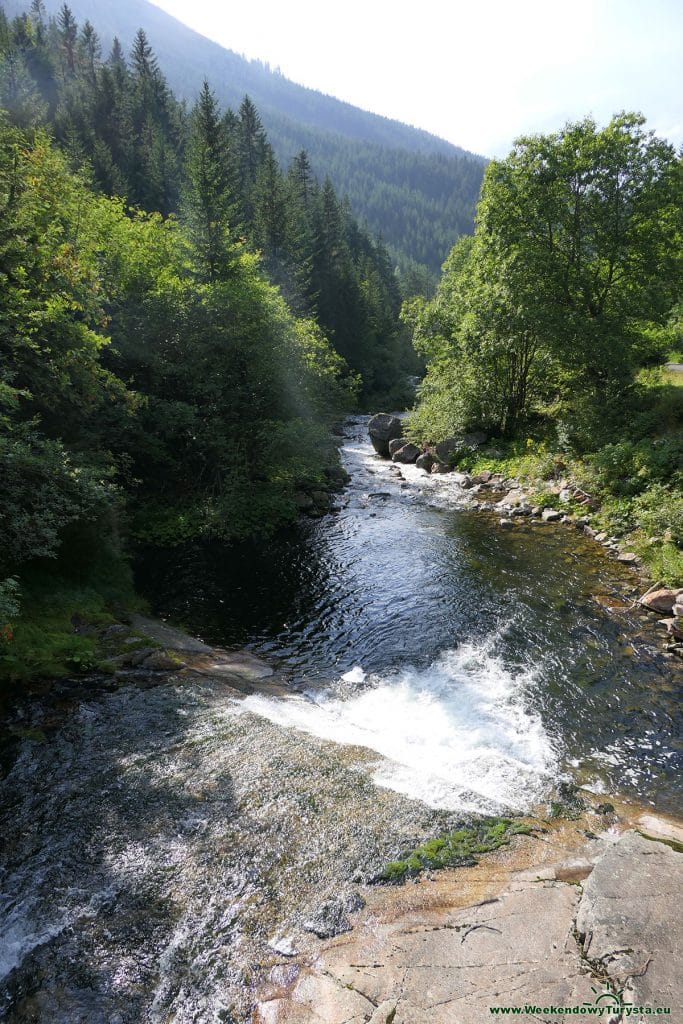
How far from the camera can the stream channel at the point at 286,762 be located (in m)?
5.30

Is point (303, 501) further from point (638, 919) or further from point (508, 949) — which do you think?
point (638, 919)

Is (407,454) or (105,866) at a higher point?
(105,866)

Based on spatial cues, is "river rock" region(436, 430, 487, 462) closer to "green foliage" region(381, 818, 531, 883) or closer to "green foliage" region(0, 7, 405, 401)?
"green foliage" region(0, 7, 405, 401)

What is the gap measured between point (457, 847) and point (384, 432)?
2984 cm

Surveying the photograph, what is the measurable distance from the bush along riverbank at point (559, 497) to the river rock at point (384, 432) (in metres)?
0.07

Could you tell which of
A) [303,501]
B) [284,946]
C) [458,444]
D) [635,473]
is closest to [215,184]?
[458,444]

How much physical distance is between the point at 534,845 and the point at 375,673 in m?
5.19

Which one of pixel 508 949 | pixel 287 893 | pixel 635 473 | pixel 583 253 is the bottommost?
pixel 287 893

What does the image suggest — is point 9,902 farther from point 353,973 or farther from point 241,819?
point 353,973

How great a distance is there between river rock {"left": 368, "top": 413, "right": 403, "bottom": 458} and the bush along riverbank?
0.07m

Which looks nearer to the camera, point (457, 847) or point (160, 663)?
point (457, 847)

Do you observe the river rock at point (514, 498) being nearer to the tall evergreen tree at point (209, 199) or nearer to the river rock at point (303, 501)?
the river rock at point (303, 501)

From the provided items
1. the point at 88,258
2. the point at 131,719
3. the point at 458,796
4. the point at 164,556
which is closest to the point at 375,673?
the point at 458,796

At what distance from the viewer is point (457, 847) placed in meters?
6.56
